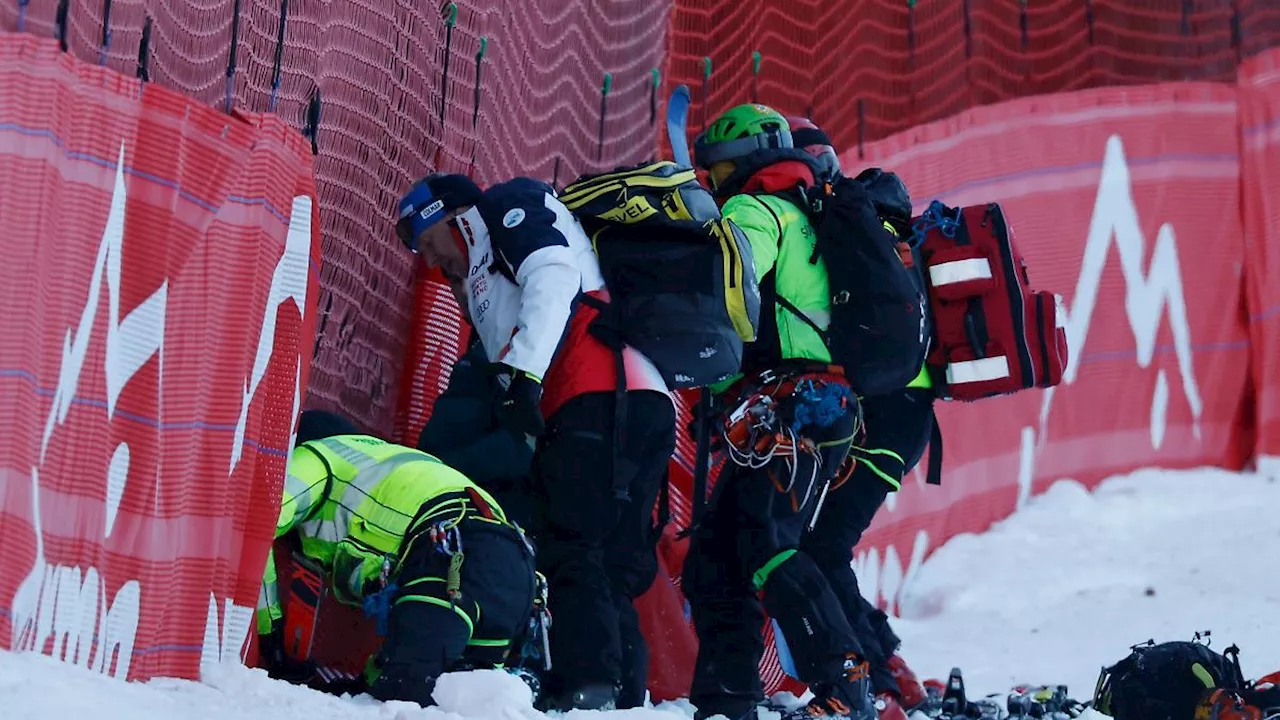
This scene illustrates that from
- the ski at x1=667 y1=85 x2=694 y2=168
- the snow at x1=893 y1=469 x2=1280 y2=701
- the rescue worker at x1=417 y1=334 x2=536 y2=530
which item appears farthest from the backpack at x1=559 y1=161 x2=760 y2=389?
the snow at x1=893 y1=469 x2=1280 y2=701

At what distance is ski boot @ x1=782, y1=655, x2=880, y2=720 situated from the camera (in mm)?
4672

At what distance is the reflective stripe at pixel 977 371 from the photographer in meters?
5.47

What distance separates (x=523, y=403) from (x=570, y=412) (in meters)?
0.18

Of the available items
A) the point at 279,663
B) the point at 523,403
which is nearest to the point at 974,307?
the point at 523,403

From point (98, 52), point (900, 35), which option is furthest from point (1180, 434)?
point (98, 52)

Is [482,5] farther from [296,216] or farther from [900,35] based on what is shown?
[900,35]

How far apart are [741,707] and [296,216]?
1.64m

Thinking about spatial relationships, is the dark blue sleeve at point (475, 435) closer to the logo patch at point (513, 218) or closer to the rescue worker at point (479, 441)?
the rescue worker at point (479, 441)

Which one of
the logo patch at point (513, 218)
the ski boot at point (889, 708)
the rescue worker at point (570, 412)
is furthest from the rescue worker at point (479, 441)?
the ski boot at point (889, 708)

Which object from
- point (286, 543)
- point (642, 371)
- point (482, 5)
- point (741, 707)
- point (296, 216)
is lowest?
point (741, 707)

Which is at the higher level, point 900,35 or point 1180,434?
point 900,35

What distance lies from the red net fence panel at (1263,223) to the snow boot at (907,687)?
3.88m

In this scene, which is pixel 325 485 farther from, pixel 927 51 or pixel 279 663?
pixel 927 51

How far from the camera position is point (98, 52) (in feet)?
13.6
